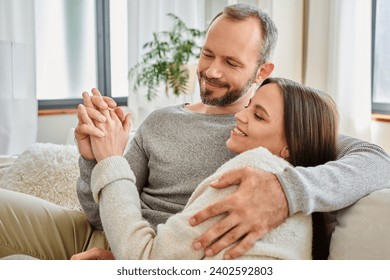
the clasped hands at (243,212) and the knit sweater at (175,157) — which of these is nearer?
the clasped hands at (243,212)

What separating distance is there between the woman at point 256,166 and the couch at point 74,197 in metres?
0.07

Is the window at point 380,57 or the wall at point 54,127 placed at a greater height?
the window at point 380,57

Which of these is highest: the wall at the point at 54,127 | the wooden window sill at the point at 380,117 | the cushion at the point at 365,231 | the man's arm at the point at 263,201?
the man's arm at the point at 263,201

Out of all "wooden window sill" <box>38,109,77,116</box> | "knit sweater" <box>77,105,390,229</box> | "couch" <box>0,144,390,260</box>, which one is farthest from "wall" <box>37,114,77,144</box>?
"knit sweater" <box>77,105,390,229</box>

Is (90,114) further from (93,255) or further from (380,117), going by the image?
(380,117)

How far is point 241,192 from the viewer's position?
2.52 feet

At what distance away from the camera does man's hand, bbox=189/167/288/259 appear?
755 millimetres

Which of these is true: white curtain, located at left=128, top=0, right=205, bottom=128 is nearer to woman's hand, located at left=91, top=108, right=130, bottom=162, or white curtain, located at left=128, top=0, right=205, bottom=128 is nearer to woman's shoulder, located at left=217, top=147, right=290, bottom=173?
woman's hand, located at left=91, top=108, right=130, bottom=162

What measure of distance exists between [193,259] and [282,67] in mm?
2417

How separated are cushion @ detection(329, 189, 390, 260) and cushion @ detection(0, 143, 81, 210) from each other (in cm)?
95

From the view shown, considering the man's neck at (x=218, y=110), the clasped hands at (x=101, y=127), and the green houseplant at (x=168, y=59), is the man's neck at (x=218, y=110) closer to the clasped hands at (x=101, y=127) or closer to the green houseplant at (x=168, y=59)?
the clasped hands at (x=101, y=127)

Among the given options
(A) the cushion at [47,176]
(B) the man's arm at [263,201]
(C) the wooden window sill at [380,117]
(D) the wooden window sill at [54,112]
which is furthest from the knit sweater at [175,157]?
(D) the wooden window sill at [54,112]

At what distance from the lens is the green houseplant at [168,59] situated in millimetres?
2953
